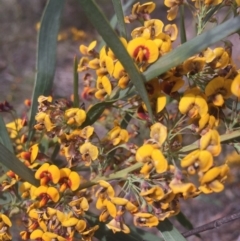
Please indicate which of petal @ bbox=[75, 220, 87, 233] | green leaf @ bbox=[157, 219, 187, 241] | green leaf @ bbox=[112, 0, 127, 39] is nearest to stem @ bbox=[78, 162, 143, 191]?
petal @ bbox=[75, 220, 87, 233]

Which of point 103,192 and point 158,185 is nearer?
point 158,185

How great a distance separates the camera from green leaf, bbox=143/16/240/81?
1.00m

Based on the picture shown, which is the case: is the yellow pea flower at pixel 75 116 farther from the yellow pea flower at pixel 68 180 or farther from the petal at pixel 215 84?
the petal at pixel 215 84

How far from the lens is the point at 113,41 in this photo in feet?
3.51

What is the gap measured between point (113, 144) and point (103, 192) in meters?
0.15

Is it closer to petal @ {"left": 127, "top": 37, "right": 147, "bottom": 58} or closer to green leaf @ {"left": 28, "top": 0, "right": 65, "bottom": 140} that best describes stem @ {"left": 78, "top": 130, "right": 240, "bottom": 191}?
petal @ {"left": 127, "top": 37, "right": 147, "bottom": 58}

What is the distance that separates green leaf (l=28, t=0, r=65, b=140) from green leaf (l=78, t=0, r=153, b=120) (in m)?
0.54

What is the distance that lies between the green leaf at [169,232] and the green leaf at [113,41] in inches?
15.5

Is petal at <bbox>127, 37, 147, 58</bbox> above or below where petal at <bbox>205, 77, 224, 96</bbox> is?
above

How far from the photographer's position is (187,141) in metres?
3.42

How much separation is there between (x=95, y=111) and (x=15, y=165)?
269 millimetres

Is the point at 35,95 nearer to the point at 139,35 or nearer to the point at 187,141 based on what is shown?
the point at 139,35

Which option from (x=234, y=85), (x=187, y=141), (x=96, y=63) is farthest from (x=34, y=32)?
(x=234, y=85)

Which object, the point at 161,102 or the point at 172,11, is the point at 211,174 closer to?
the point at 161,102
